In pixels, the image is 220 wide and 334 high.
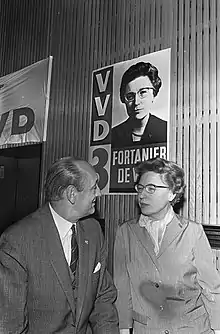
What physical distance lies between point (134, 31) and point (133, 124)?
856 millimetres

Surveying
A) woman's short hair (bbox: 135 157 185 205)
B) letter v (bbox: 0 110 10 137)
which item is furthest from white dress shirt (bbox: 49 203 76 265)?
letter v (bbox: 0 110 10 137)

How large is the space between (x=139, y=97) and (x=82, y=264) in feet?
6.11

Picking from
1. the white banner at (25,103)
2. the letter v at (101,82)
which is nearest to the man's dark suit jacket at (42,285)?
the letter v at (101,82)

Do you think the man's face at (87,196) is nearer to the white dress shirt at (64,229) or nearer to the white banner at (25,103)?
the white dress shirt at (64,229)

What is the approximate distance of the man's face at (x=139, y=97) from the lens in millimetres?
3477

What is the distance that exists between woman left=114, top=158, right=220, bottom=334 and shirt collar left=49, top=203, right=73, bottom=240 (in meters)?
0.52

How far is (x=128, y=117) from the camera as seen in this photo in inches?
143

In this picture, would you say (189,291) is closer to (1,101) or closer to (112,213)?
(112,213)

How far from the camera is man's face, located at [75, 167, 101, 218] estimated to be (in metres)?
2.15

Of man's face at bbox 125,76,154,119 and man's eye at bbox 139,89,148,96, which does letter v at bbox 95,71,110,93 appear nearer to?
man's face at bbox 125,76,154,119

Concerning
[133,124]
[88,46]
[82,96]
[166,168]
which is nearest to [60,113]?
[82,96]

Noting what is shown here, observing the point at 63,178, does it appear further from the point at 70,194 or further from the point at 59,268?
the point at 59,268

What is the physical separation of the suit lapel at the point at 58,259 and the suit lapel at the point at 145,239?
0.60 m

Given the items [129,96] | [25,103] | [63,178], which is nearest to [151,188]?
[63,178]
